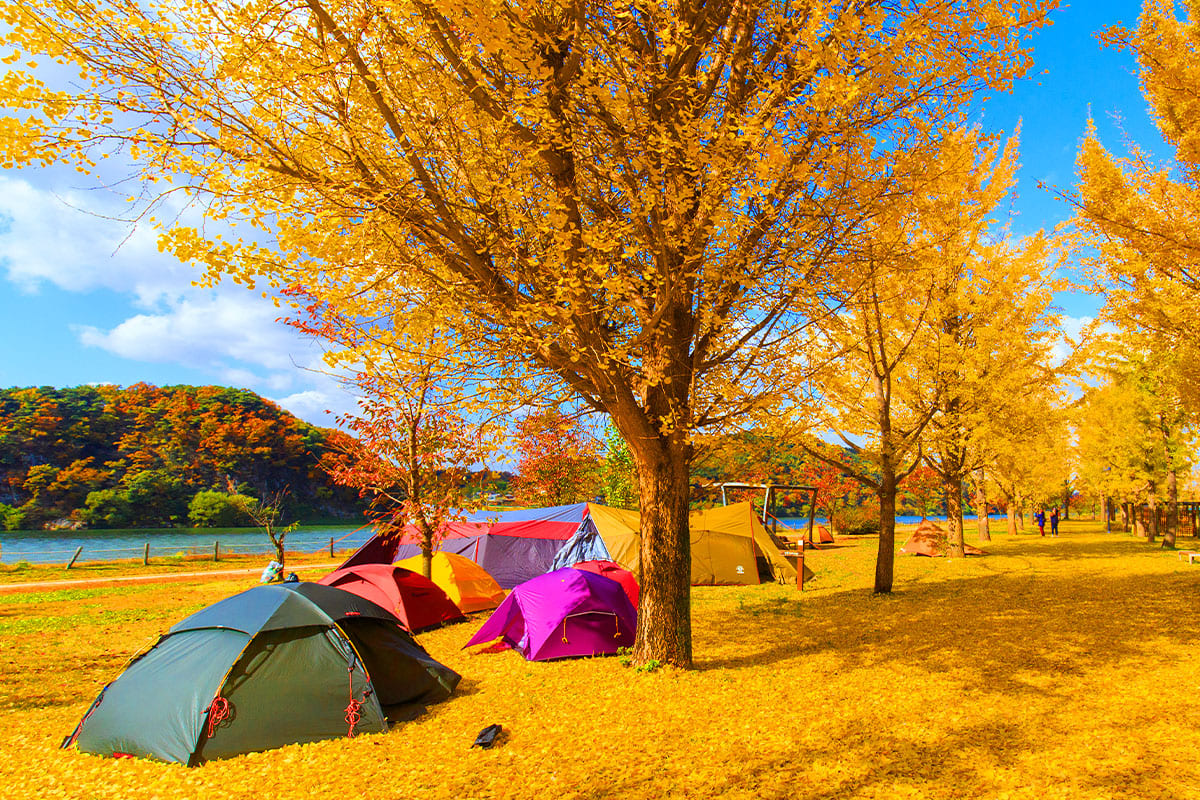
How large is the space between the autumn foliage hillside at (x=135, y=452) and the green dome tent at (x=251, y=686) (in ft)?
154

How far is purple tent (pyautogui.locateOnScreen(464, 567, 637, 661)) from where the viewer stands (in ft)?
26.8

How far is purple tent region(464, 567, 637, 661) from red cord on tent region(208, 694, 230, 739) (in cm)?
379

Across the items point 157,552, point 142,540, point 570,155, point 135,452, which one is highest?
point 570,155

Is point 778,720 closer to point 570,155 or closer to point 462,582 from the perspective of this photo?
point 570,155

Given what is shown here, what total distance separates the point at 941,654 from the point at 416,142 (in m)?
8.45

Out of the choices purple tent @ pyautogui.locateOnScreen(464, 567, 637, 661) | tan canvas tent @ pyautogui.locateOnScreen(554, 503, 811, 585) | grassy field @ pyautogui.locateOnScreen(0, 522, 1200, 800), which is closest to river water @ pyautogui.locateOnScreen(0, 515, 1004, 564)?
tan canvas tent @ pyautogui.locateOnScreen(554, 503, 811, 585)

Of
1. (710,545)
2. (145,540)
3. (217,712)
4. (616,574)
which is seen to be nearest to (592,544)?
(710,545)

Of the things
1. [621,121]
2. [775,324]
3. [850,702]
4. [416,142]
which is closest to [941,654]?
[850,702]

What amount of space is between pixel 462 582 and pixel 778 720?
26.5 feet

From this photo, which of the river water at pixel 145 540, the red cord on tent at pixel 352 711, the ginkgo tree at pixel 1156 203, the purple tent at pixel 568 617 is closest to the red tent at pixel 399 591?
the purple tent at pixel 568 617

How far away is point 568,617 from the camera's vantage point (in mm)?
8227

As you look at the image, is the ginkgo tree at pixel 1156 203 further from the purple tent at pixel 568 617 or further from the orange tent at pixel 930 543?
the orange tent at pixel 930 543

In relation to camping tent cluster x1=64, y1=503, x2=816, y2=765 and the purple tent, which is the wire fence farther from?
camping tent cluster x1=64, y1=503, x2=816, y2=765

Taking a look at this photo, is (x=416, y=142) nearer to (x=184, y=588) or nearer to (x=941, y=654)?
(x=941, y=654)
